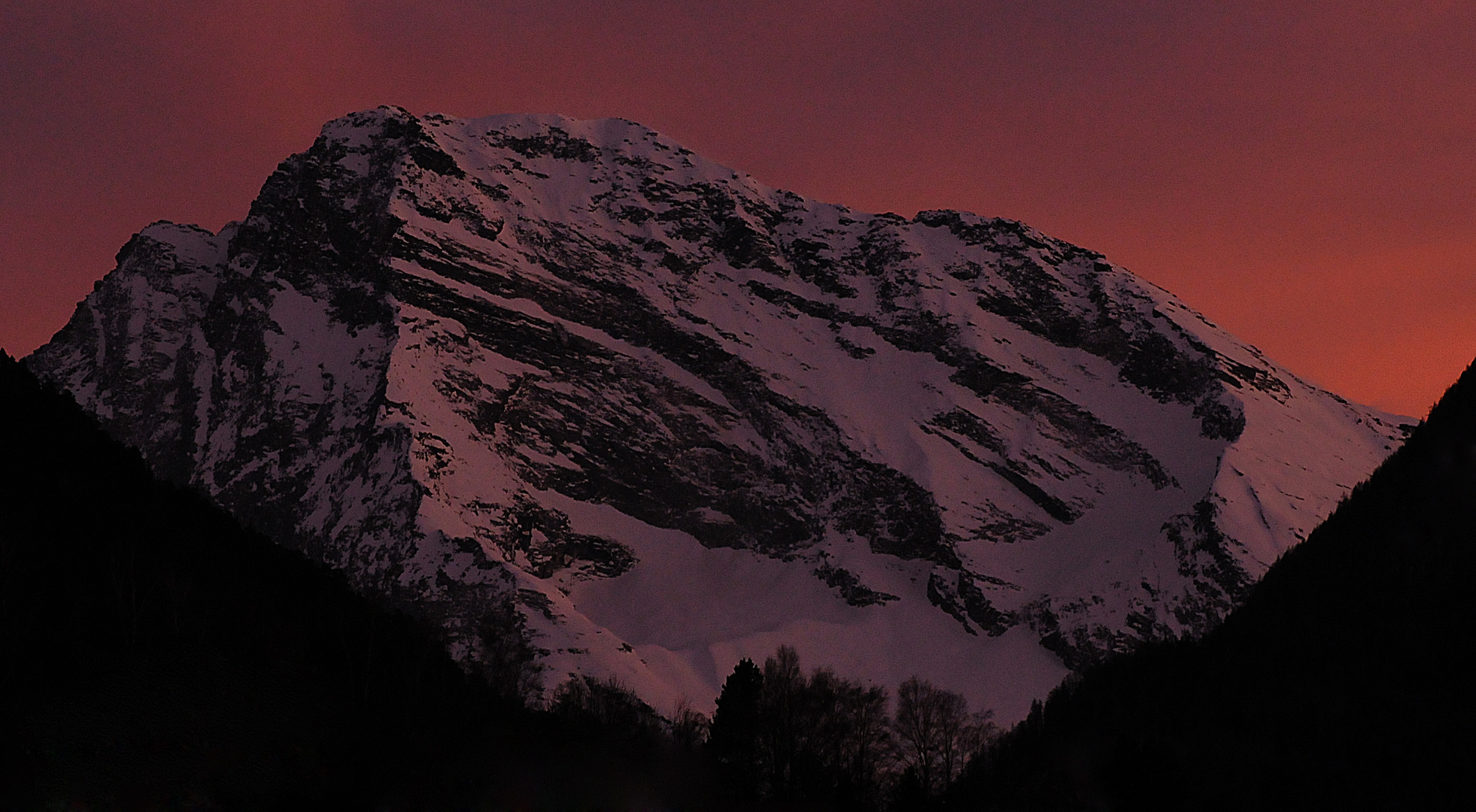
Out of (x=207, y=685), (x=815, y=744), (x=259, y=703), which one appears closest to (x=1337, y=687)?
(x=815, y=744)

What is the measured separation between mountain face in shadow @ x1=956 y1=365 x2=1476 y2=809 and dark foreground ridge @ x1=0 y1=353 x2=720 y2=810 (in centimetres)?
2548

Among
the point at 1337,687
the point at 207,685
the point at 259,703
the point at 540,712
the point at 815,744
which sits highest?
the point at 1337,687

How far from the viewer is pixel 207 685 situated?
226 ft

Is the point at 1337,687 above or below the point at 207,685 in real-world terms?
above

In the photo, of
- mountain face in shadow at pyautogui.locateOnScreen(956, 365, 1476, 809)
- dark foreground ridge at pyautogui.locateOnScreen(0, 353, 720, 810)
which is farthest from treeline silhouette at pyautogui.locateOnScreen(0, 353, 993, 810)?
mountain face in shadow at pyautogui.locateOnScreen(956, 365, 1476, 809)

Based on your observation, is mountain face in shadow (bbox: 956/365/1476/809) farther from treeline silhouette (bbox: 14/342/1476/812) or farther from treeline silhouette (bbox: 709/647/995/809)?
treeline silhouette (bbox: 709/647/995/809)

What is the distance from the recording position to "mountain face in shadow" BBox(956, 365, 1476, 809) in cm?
6881

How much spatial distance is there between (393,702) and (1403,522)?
51.6 metres

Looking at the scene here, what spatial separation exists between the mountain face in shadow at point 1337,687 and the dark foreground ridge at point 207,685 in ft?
83.6

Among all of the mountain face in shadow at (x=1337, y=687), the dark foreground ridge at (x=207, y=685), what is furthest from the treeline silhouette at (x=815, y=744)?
the mountain face in shadow at (x=1337, y=687)

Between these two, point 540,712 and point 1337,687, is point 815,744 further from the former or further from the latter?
point 1337,687

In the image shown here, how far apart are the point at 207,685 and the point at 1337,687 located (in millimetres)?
51612

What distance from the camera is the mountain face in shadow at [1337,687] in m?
68.8

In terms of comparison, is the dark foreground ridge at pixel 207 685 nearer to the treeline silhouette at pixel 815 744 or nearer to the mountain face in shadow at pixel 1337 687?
the treeline silhouette at pixel 815 744
